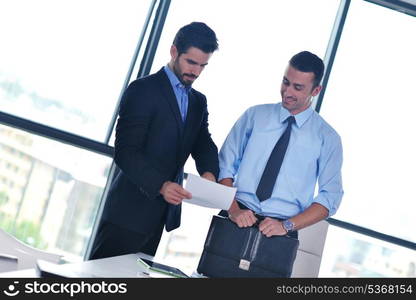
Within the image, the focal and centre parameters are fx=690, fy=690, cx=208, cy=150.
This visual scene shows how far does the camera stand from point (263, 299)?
228 cm

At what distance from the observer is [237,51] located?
5336mm

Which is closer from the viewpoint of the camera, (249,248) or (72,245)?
(249,248)

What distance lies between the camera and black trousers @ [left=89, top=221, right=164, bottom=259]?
3.19 metres

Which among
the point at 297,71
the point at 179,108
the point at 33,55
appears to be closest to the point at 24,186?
the point at 33,55

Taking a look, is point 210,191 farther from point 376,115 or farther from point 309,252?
point 376,115

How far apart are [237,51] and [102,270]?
324 centimetres

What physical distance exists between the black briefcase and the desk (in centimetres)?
34

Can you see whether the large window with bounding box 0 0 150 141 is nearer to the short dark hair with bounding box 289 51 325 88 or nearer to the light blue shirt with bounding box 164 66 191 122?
the light blue shirt with bounding box 164 66 191 122

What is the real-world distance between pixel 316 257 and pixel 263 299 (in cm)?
214

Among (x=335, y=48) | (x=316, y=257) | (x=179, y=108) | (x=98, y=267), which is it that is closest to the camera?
(x=98, y=267)

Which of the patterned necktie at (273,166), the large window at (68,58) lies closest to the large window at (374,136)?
the large window at (68,58)

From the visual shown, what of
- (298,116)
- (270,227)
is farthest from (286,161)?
(270,227)

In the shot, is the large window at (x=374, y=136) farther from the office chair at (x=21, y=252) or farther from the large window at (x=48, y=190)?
the office chair at (x=21, y=252)

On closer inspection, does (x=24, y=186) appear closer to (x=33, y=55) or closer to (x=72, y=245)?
(x=72, y=245)
